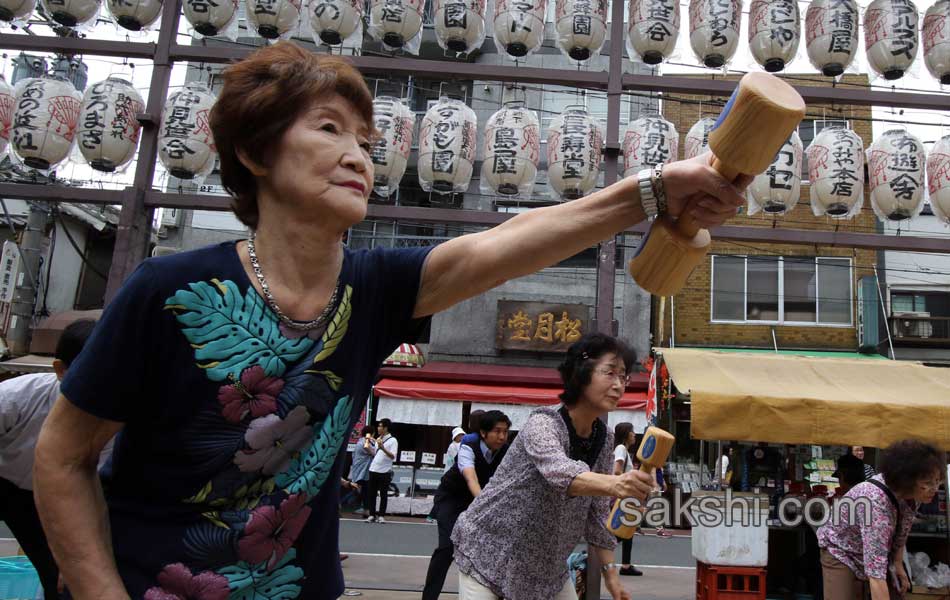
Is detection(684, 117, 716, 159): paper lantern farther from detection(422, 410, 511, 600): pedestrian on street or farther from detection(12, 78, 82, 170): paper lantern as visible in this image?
detection(12, 78, 82, 170): paper lantern

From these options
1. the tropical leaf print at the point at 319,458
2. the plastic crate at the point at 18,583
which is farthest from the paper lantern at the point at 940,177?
the plastic crate at the point at 18,583

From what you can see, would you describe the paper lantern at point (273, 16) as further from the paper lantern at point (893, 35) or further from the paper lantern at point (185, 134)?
the paper lantern at point (893, 35)

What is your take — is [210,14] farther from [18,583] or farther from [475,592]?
[475,592]

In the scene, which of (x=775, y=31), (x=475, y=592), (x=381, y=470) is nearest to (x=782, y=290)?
(x=381, y=470)

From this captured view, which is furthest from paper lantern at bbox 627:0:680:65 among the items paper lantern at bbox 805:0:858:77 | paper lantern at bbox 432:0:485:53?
paper lantern at bbox 432:0:485:53

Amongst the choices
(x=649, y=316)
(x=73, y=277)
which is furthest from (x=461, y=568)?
(x=73, y=277)

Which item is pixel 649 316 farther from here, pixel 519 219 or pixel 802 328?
pixel 519 219

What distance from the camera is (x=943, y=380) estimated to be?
8141 millimetres

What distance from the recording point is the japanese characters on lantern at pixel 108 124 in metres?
6.55

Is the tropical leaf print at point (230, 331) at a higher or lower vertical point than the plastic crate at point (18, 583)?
higher

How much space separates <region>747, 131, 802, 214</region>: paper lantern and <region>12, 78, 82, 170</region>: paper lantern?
6.07 meters

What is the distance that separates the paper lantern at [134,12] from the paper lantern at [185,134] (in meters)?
0.81

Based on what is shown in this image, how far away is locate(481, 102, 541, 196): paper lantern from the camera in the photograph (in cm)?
670

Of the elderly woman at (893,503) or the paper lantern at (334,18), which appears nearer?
the elderly woman at (893,503)
